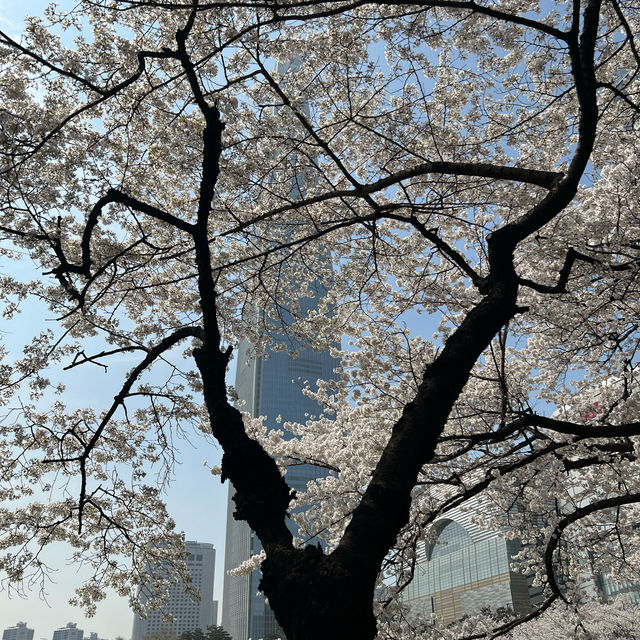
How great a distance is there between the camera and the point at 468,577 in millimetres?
60469

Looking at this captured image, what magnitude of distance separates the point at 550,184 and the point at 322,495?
692 centimetres

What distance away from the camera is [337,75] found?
6012 mm

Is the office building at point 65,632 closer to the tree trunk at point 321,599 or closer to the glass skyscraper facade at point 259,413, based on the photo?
the glass skyscraper facade at point 259,413

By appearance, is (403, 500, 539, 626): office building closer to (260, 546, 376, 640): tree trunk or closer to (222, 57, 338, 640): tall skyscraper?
(222, 57, 338, 640): tall skyscraper

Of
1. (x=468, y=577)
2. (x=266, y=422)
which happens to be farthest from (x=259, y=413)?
(x=468, y=577)

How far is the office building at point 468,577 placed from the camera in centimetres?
5350

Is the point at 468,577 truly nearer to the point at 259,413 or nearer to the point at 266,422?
the point at 266,422

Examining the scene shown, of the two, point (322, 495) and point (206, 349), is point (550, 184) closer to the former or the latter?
point (206, 349)

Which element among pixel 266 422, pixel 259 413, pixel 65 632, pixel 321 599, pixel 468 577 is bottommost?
pixel 65 632

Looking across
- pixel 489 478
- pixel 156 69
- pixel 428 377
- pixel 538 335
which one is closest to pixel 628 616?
pixel 538 335

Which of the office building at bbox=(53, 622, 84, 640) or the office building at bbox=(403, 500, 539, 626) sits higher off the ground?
the office building at bbox=(403, 500, 539, 626)

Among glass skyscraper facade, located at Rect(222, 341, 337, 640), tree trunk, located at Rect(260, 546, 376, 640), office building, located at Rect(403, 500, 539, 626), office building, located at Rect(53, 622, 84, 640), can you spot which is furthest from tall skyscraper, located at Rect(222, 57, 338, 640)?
office building, located at Rect(53, 622, 84, 640)

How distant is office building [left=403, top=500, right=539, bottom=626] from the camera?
53497 millimetres

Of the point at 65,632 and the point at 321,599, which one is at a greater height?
the point at 321,599
